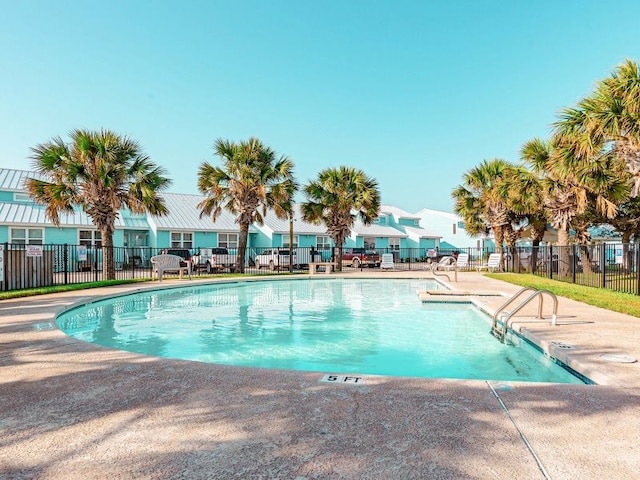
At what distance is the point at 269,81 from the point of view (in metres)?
17.9

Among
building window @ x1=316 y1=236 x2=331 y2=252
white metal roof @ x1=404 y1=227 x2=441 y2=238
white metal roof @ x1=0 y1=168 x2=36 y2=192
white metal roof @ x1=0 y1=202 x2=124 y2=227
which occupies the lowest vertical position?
building window @ x1=316 y1=236 x2=331 y2=252

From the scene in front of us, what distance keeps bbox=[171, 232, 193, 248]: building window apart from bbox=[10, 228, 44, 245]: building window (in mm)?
7524

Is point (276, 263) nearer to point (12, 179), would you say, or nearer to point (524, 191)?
point (524, 191)

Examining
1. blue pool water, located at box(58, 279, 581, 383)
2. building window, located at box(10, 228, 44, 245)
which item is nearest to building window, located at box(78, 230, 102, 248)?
building window, located at box(10, 228, 44, 245)

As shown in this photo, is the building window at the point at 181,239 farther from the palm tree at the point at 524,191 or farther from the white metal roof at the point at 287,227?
the palm tree at the point at 524,191

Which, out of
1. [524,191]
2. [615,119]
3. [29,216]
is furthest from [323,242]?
[615,119]

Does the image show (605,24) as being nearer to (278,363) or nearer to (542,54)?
(542,54)

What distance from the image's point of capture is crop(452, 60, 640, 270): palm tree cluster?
11531 mm

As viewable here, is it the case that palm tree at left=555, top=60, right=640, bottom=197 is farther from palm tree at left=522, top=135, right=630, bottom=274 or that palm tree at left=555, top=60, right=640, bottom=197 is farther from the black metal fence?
the black metal fence

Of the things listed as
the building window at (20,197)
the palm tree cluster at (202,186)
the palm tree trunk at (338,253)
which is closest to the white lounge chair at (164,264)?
the palm tree cluster at (202,186)

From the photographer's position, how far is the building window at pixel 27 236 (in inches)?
902

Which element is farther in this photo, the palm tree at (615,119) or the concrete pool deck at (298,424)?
the palm tree at (615,119)

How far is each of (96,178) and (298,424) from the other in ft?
53.5

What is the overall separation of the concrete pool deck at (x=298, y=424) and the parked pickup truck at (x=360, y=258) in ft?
86.0
